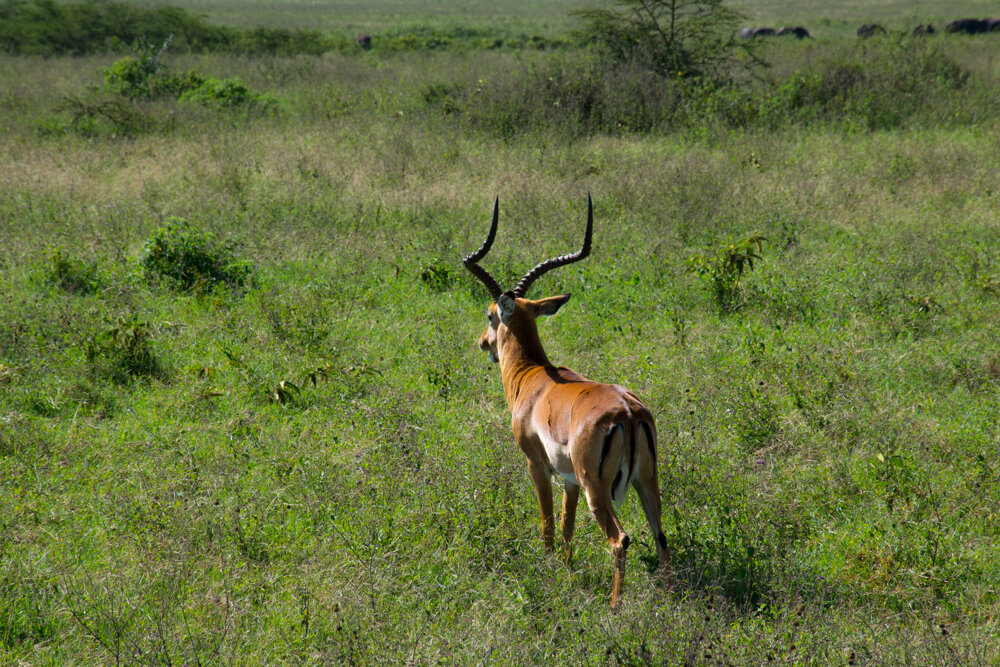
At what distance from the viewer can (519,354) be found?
4.73 m

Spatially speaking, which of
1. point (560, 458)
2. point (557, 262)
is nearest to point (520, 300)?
point (557, 262)

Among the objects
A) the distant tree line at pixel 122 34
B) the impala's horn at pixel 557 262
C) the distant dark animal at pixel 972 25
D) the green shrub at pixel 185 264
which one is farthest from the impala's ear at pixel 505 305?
the distant dark animal at pixel 972 25

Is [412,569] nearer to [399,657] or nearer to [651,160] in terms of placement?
[399,657]

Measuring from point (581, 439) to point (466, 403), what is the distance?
225 cm

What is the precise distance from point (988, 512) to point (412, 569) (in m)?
3.29

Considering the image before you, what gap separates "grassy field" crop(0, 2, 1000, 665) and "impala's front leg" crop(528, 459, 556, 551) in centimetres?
10

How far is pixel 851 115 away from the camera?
13531mm

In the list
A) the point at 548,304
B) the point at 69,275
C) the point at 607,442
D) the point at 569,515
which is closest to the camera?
the point at 607,442

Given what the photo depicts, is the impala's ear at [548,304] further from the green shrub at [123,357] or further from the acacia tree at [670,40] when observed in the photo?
the acacia tree at [670,40]

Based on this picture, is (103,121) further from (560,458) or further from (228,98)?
(560,458)

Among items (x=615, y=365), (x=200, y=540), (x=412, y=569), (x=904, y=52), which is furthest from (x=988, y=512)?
(x=904, y=52)

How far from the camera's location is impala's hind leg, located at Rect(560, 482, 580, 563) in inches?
162

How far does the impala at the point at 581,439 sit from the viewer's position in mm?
3625

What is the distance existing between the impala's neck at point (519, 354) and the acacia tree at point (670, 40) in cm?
1182
